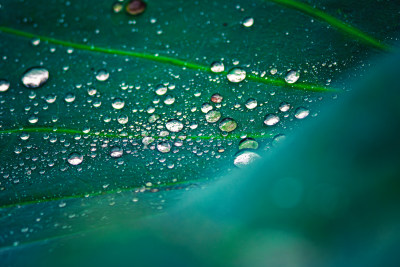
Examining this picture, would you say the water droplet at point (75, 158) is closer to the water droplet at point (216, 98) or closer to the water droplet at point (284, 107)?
the water droplet at point (216, 98)

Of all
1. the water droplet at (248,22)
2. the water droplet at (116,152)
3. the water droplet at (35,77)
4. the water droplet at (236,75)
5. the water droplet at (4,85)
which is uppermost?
the water droplet at (248,22)

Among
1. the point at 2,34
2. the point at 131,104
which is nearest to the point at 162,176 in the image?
the point at 131,104

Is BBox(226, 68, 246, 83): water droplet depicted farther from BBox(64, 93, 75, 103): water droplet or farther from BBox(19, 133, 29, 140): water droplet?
BBox(19, 133, 29, 140): water droplet

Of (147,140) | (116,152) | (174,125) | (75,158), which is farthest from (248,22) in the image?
(75,158)

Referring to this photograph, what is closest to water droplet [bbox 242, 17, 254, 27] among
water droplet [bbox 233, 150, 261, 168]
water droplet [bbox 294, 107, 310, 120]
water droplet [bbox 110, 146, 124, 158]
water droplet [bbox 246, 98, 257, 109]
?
water droplet [bbox 246, 98, 257, 109]

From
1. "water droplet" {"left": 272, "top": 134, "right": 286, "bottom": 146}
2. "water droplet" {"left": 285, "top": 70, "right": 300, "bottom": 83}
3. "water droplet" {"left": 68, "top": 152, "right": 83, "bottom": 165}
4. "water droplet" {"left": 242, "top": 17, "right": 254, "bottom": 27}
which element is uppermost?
"water droplet" {"left": 242, "top": 17, "right": 254, "bottom": 27}

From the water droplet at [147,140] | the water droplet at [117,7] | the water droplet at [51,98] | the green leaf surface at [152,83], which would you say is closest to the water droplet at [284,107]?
the green leaf surface at [152,83]

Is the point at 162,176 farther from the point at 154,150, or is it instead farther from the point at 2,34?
the point at 2,34
